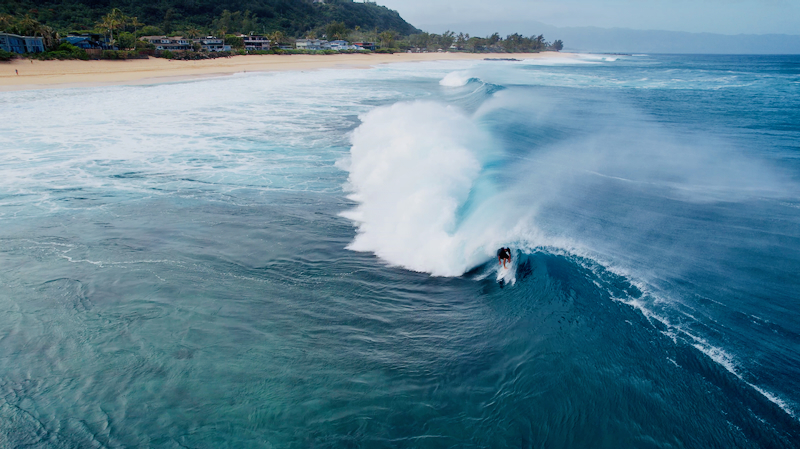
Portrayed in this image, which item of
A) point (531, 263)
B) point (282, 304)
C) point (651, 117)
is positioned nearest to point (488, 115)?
point (651, 117)

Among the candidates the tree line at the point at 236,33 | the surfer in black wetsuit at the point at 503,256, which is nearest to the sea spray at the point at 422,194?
the surfer in black wetsuit at the point at 503,256

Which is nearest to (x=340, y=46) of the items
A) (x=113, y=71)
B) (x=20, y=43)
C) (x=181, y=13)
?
(x=181, y=13)

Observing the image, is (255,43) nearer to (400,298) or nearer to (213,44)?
(213,44)

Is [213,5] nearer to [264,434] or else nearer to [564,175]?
[564,175]

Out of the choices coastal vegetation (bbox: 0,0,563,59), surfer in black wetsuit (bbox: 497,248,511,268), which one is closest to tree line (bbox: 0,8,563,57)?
coastal vegetation (bbox: 0,0,563,59)

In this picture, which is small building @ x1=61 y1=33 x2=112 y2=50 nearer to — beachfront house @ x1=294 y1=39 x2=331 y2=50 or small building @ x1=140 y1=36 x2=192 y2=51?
small building @ x1=140 y1=36 x2=192 y2=51
